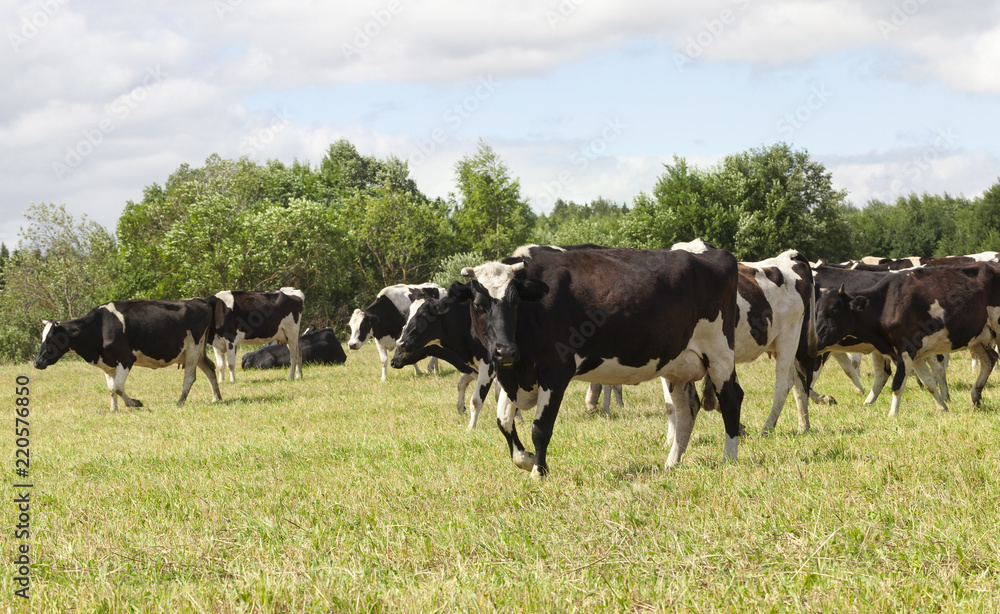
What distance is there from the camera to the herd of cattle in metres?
7.70

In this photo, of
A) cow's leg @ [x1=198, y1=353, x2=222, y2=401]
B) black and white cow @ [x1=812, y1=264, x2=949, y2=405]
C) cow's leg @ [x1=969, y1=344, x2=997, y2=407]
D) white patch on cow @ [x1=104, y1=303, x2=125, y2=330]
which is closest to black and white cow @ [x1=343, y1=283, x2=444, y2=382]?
cow's leg @ [x1=198, y1=353, x2=222, y2=401]

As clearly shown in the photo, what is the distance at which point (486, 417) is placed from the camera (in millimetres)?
13656

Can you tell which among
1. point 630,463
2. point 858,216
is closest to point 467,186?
point 858,216

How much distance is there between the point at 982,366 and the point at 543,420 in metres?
8.49

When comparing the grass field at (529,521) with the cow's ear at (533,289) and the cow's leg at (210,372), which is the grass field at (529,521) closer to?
the cow's ear at (533,289)

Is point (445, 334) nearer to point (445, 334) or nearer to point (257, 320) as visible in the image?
point (445, 334)

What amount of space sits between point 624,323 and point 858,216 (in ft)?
305

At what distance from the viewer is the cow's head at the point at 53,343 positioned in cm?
1766

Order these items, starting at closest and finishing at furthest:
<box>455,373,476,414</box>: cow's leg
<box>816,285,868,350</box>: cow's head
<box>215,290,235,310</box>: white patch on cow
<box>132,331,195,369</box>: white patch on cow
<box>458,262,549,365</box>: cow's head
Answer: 1. <box>458,262,549,365</box>: cow's head
2. <box>816,285,868,350</box>: cow's head
3. <box>455,373,476,414</box>: cow's leg
4. <box>132,331,195,369</box>: white patch on cow
5. <box>215,290,235,310</box>: white patch on cow

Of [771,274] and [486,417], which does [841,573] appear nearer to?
[771,274]

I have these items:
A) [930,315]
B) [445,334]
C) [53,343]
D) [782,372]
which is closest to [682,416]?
[782,372]

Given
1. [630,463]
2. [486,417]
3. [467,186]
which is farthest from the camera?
[467,186]

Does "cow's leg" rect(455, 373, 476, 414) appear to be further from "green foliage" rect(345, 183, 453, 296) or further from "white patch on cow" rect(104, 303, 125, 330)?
"green foliage" rect(345, 183, 453, 296)

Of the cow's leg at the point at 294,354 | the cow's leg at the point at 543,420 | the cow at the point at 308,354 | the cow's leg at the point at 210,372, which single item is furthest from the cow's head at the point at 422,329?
the cow at the point at 308,354
